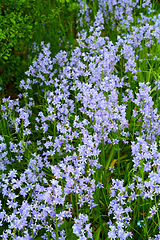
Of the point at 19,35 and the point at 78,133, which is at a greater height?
the point at 19,35

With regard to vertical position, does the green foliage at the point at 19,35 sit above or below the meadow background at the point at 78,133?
above

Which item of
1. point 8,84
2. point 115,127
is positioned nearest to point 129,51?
point 115,127

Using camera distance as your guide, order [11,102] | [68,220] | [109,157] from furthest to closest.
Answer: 1. [11,102]
2. [109,157]
3. [68,220]

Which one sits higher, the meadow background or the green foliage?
the green foliage

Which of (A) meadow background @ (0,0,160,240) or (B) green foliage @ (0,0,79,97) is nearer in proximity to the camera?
(A) meadow background @ (0,0,160,240)

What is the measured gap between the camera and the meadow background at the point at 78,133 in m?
2.61

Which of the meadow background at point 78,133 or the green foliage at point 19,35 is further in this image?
the green foliage at point 19,35

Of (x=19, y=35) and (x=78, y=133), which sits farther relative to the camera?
(x=19, y=35)

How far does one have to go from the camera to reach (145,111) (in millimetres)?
2990

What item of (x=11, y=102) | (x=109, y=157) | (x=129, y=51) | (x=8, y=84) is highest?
(x=8, y=84)

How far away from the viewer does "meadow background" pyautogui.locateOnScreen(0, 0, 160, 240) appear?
8.55 feet

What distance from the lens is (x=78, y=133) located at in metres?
3.23

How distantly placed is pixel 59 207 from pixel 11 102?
1567 mm

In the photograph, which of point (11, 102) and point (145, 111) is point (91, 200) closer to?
point (145, 111)
